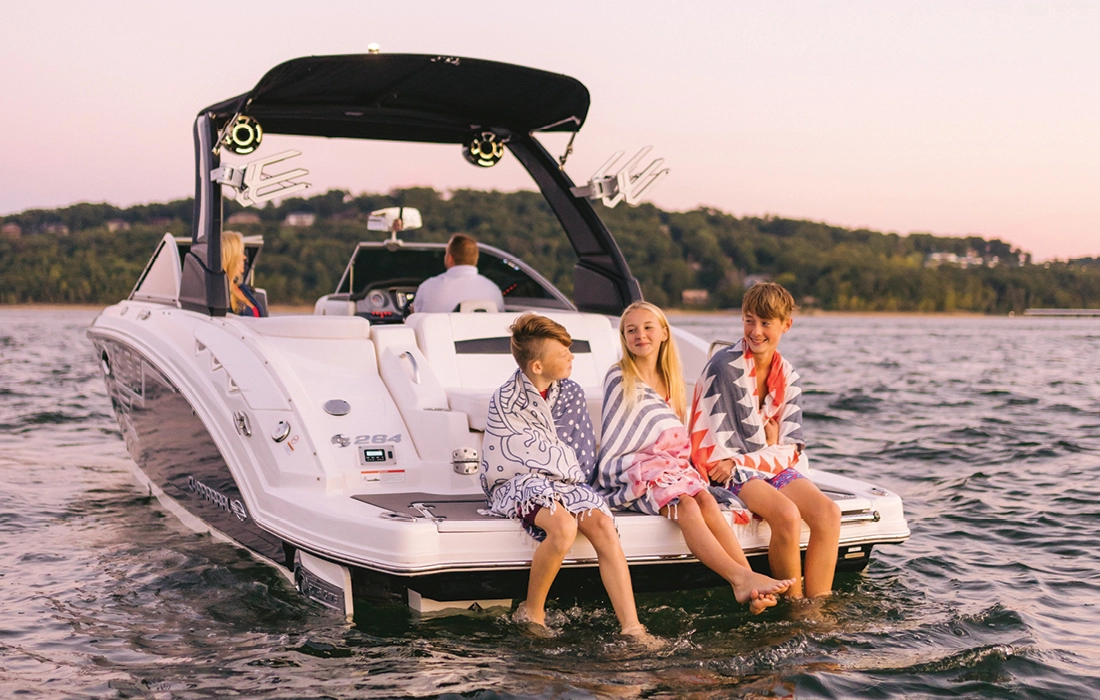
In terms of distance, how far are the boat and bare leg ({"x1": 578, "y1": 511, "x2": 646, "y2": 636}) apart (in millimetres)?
88

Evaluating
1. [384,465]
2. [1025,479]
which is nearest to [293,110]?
[384,465]

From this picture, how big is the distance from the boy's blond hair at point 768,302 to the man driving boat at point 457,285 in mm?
1811

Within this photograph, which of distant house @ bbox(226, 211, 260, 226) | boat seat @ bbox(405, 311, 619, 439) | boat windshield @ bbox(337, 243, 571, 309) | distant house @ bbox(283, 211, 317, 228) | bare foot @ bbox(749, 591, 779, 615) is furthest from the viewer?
distant house @ bbox(283, 211, 317, 228)

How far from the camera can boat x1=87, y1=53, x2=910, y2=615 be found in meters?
3.68

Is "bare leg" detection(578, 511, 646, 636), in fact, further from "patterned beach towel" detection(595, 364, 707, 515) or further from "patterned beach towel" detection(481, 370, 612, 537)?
"patterned beach towel" detection(595, 364, 707, 515)

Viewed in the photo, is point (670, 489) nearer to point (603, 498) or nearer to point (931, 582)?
point (603, 498)

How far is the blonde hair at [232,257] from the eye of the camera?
5.30m

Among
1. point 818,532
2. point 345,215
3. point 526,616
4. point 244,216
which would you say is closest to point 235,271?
point 526,616

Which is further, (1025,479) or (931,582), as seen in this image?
(1025,479)

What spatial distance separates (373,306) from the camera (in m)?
6.83

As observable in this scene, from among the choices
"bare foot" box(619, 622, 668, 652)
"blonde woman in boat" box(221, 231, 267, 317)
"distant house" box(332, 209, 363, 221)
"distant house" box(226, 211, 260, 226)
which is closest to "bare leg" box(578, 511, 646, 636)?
"bare foot" box(619, 622, 668, 652)

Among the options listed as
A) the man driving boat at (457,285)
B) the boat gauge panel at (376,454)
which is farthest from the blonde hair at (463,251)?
the boat gauge panel at (376,454)

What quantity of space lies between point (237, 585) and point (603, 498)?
178cm

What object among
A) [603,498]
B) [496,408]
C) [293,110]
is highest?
[293,110]
